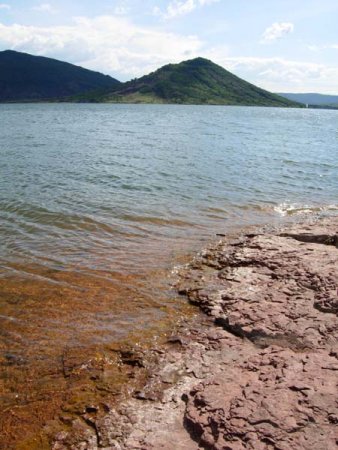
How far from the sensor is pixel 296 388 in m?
7.17

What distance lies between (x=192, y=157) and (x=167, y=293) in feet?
101

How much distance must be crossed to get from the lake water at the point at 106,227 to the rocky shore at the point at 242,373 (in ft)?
3.78

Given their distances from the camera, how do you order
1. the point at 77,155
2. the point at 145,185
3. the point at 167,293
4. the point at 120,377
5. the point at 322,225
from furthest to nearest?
the point at 77,155, the point at 145,185, the point at 322,225, the point at 167,293, the point at 120,377

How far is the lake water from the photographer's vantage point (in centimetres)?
1047

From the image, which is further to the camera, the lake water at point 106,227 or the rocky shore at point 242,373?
the lake water at point 106,227

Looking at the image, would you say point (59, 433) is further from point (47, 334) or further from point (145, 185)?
point (145, 185)

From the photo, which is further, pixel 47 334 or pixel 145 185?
pixel 145 185

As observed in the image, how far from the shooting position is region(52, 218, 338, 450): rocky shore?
6590 mm

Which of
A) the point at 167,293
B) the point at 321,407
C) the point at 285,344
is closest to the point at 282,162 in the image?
the point at 167,293

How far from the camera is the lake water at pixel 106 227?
10.5m

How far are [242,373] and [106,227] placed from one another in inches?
480

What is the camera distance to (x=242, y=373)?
26.7 ft

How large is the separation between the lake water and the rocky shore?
3.78 ft

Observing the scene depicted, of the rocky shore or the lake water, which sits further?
the lake water
